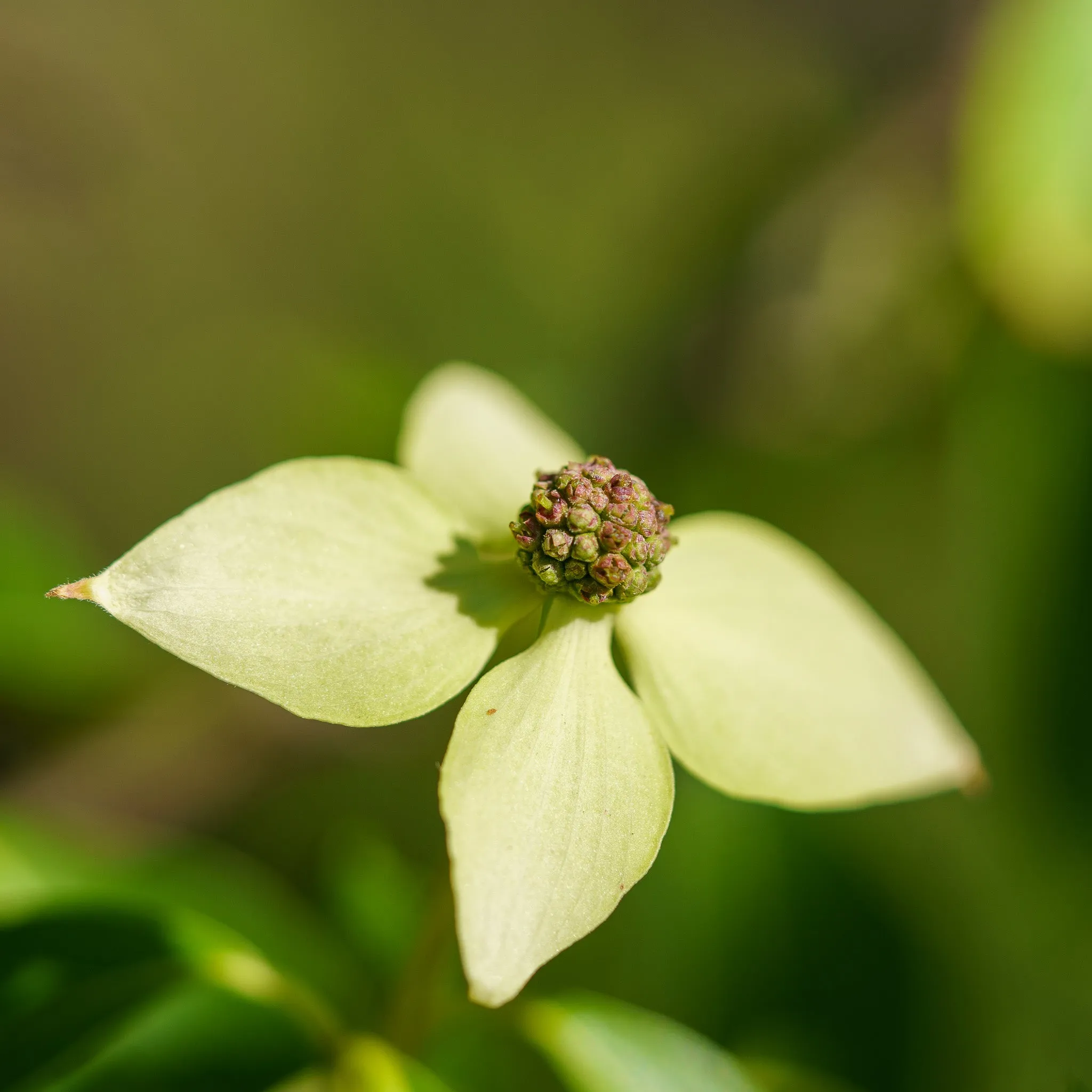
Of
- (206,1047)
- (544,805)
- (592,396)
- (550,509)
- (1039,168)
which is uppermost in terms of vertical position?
(1039,168)

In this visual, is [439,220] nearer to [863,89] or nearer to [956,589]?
[863,89]

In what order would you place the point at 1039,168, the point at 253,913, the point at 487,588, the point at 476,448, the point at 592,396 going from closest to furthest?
the point at 487,588, the point at 476,448, the point at 253,913, the point at 1039,168, the point at 592,396

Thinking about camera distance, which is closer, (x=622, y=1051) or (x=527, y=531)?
(x=527, y=531)

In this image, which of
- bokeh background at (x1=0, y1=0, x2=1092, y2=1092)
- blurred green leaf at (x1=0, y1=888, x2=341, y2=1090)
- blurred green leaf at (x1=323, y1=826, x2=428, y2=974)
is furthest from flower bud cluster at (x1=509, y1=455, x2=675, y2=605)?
A: blurred green leaf at (x1=323, y1=826, x2=428, y2=974)

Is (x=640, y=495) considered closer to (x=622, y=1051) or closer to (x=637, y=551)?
(x=637, y=551)

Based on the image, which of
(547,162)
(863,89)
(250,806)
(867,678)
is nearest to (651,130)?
(547,162)

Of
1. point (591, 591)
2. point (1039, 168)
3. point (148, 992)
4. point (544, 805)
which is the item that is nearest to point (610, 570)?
point (591, 591)
